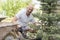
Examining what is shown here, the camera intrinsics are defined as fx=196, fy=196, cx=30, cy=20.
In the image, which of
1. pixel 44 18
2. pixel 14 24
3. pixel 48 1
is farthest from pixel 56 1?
pixel 14 24

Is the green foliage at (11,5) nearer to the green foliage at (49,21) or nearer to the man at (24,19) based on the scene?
the man at (24,19)

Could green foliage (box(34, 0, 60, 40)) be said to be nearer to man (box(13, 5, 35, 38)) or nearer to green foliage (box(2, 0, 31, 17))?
man (box(13, 5, 35, 38))

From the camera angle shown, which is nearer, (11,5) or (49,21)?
(49,21)

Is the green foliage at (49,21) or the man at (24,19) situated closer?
the green foliage at (49,21)

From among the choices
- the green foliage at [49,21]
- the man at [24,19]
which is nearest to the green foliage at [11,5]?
the man at [24,19]

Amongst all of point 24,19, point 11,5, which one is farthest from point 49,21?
point 11,5

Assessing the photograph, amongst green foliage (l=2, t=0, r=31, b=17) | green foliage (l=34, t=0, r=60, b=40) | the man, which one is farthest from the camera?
green foliage (l=2, t=0, r=31, b=17)

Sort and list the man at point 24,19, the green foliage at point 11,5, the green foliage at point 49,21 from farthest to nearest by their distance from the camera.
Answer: the green foliage at point 11,5 < the man at point 24,19 < the green foliage at point 49,21

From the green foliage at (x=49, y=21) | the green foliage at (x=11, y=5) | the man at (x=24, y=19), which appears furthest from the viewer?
the green foliage at (x=11, y=5)

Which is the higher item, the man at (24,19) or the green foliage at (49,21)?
the green foliage at (49,21)

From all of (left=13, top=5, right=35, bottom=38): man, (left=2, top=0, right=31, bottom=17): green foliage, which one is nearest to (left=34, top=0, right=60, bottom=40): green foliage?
(left=13, top=5, right=35, bottom=38): man

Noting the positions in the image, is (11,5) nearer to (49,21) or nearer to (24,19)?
(24,19)

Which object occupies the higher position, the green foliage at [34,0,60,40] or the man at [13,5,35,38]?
the green foliage at [34,0,60,40]

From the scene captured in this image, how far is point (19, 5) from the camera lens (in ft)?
21.5
